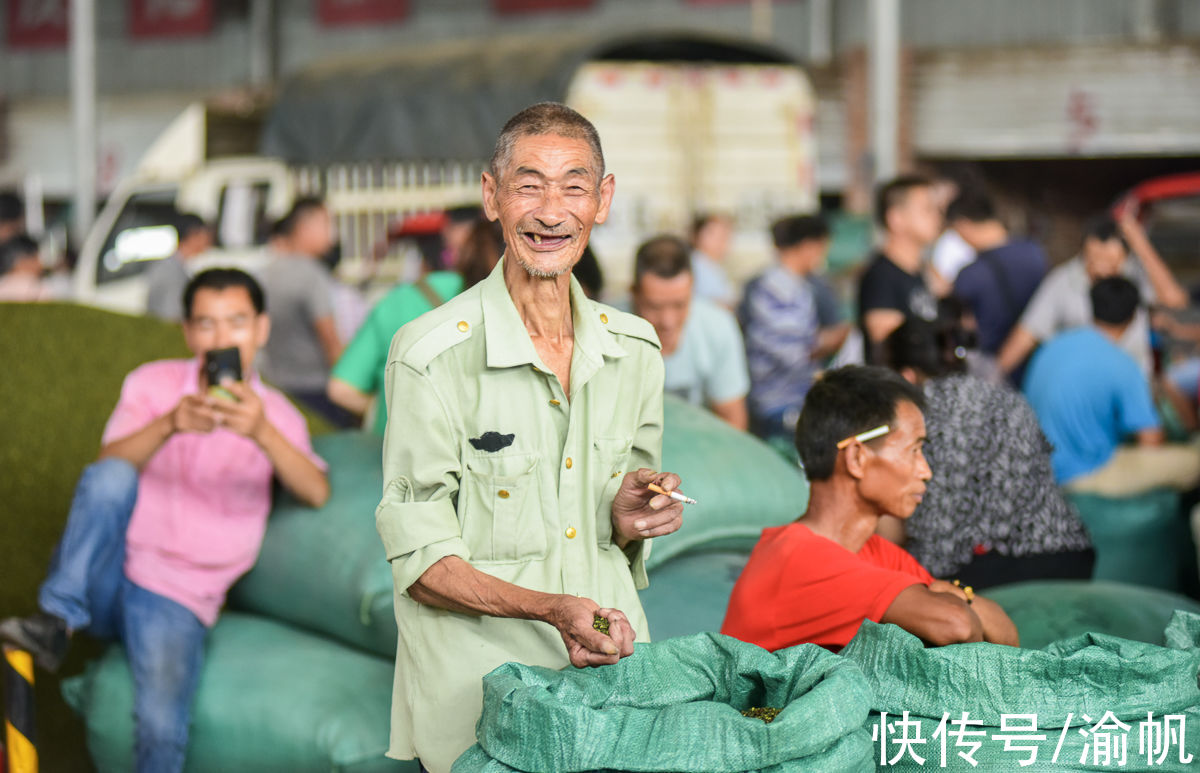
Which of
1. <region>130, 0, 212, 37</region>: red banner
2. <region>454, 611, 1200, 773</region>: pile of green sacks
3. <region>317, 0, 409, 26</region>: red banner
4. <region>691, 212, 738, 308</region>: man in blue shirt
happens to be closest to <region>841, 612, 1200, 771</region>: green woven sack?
<region>454, 611, 1200, 773</region>: pile of green sacks

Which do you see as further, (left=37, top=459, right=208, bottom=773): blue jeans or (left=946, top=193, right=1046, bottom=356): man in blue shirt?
(left=946, top=193, right=1046, bottom=356): man in blue shirt

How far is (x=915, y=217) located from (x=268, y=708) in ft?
8.95

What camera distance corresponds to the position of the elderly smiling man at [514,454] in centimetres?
187

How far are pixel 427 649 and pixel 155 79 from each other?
63.9 ft

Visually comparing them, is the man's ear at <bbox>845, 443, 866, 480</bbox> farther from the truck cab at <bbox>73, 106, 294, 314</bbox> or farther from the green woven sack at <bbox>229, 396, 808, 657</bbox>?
the truck cab at <bbox>73, 106, 294, 314</bbox>

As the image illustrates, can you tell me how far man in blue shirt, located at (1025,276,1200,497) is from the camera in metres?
4.29

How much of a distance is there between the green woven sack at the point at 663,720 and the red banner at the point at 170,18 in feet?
62.2

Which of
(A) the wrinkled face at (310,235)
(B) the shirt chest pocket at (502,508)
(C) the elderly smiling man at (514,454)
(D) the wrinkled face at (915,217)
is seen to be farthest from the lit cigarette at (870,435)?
(A) the wrinkled face at (310,235)

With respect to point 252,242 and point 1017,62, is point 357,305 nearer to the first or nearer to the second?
point 252,242

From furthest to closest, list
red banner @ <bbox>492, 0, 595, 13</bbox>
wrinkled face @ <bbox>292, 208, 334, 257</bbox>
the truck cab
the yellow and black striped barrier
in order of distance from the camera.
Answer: red banner @ <bbox>492, 0, 595, 13</bbox>
the truck cab
wrinkled face @ <bbox>292, 208, 334, 257</bbox>
the yellow and black striped barrier

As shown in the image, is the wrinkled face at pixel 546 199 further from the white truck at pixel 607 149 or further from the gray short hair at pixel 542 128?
the white truck at pixel 607 149

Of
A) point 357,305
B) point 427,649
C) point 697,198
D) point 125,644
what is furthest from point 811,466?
point 697,198

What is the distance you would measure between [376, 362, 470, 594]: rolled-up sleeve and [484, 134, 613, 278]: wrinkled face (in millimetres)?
224

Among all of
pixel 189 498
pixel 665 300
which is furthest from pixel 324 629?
pixel 665 300
